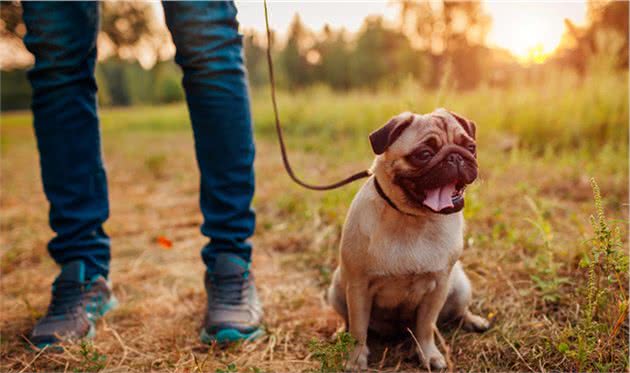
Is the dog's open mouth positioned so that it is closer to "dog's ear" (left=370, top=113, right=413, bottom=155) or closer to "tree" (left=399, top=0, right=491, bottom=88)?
"dog's ear" (left=370, top=113, right=413, bottom=155)

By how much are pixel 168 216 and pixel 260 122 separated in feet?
19.8

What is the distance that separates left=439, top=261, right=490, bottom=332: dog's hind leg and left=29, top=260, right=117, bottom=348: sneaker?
139cm

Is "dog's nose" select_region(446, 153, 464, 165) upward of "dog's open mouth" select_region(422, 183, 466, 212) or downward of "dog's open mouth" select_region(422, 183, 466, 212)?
upward

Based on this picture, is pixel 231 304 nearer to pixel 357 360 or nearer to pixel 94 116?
pixel 357 360

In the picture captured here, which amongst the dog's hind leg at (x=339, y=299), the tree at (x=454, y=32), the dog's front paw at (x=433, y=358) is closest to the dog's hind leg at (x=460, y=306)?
the dog's front paw at (x=433, y=358)

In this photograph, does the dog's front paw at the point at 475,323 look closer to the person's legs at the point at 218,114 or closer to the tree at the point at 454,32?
the person's legs at the point at 218,114

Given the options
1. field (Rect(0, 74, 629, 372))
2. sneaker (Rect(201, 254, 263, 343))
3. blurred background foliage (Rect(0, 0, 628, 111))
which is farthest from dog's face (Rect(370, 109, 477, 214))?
blurred background foliage (Rect(0, 0, 628, 111))

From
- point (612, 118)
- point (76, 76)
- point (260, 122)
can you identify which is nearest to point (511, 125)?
point (612, 118)

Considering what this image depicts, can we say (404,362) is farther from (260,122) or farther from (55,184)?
(260,122)

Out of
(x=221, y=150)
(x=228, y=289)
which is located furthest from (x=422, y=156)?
(x=228, y=289)

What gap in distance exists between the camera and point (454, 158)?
144 cm

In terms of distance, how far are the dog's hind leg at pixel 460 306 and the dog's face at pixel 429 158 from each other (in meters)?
0.43

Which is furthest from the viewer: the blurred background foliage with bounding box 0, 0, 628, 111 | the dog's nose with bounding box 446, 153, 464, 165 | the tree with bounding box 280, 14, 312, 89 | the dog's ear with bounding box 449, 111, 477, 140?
the tree with bounding box 280, 14, 312, 89

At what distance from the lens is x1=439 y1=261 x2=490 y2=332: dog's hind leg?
181 centimetres
